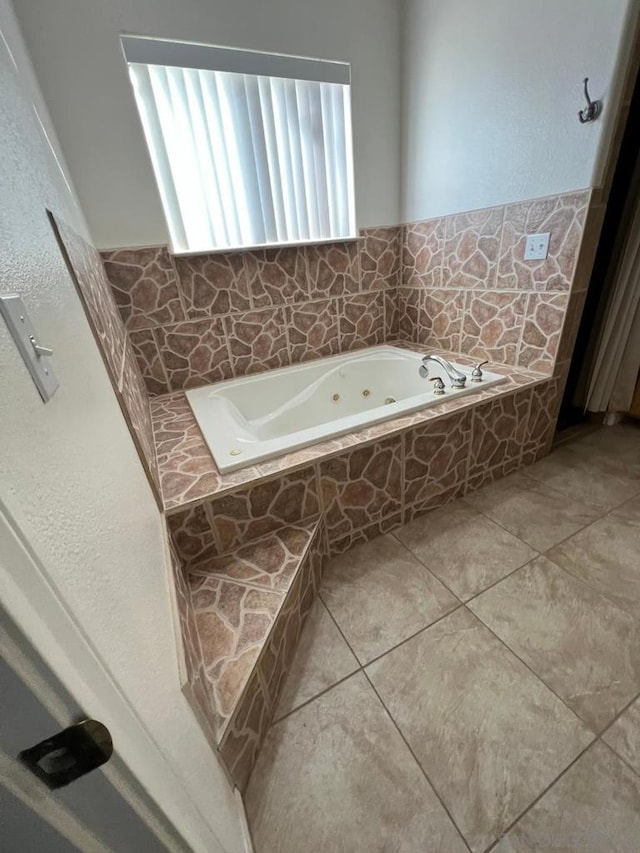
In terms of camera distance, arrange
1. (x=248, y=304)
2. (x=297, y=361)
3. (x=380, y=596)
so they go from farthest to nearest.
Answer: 1. (x=297, y=361)
2. (x=248, y=304)
3. (x=380, y=596)

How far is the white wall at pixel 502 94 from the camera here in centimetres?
132

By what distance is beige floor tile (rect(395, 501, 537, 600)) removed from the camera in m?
1.31

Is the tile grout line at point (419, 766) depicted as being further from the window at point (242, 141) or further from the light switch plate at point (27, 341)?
the window at point (242, 141)

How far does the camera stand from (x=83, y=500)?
42 centimetres

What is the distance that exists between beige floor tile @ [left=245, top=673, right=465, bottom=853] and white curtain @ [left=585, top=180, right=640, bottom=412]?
2.15m

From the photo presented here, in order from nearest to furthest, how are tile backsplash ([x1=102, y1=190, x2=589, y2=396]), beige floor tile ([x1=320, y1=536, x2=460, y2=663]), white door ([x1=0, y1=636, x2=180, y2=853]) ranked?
white door ([x1=0, y1=636, x2=180, y2=853])
beige floor tile ([x1=320, y1=536, x2=460, y2=663])
tile backsplash ([x1=102, y1=190, x2=589, y2=396])

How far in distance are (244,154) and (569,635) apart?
2554 millimetres

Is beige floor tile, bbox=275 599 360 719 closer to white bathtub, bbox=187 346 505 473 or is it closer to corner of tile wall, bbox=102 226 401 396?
white bathtub, bbox=187 346 505 473

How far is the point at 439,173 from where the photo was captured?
197 cm

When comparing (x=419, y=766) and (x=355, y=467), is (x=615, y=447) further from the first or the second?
(x=419, y=766)

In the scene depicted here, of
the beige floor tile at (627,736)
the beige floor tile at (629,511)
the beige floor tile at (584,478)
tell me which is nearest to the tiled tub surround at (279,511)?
the beige floor tile at (584,478)

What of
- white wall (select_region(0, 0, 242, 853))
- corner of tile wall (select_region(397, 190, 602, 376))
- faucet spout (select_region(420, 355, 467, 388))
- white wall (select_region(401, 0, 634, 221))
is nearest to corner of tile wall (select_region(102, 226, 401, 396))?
corner of tile wall (select_region(397, 190, 602, 376))

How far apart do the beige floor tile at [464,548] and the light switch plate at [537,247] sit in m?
1.27

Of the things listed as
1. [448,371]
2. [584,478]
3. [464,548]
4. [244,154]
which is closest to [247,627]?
[464,548]
